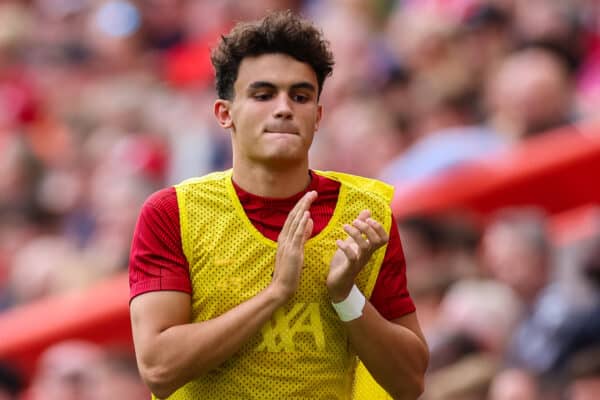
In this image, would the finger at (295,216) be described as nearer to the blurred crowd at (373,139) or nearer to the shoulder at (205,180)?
the shoulder at (205,180)

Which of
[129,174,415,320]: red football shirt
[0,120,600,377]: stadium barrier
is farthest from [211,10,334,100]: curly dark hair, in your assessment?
[0,120,600,377]: stadium barrier

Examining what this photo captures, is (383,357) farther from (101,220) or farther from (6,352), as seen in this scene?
(101,220)

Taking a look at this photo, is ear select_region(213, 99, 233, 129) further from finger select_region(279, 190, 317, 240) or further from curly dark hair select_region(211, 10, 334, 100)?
finger select_region(279, 190, 317, 240)

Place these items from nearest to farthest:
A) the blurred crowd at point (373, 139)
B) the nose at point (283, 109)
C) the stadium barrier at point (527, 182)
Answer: the nose at point (283, 109)
the blurred crowd at point (373, 139)
the stadium barrier at point (527, 182)

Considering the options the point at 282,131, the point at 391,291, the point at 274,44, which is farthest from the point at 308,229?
the point at 274,44

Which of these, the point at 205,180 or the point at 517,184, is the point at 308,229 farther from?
the point at 517,184

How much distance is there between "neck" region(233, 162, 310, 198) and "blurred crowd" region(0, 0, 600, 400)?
6.43 ft

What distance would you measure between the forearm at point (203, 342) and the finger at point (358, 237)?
9.3 inches

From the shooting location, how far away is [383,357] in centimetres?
412

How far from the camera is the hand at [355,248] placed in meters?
4.01

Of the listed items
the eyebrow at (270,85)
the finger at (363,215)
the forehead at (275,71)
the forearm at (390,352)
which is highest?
the forehead at (275,71)

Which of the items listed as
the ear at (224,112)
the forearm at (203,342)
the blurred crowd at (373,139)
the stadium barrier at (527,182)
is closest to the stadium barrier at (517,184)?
the stadium barrier at (527,182)

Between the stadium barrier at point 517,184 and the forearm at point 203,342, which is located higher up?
the stadium barrier at point 517,184

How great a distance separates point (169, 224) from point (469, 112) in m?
4.37
